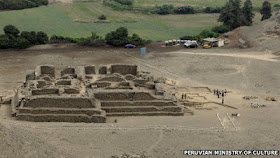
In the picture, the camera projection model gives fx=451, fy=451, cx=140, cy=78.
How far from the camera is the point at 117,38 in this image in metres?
72.1

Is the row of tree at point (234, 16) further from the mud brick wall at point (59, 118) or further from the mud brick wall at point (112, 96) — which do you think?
the mud brick wall at point (59, 118)

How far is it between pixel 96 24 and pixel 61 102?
52.8 m

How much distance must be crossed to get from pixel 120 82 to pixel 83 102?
6662 millimetres

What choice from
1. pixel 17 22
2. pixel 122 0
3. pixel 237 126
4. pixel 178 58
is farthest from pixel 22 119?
pixel 122 0

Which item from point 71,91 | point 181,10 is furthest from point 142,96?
point 181,10

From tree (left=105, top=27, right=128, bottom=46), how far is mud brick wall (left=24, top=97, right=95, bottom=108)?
33672 mm

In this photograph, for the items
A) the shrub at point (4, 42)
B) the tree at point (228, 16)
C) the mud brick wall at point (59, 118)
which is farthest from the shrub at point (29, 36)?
the tree at point (228, 16)

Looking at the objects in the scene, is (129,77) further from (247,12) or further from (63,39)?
(247,12)

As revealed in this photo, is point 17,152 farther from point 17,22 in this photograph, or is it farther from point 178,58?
point 17,22

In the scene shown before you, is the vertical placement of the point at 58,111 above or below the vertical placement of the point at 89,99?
below

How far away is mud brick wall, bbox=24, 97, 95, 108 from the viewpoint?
127 feet

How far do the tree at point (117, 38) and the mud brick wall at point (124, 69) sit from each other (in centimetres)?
2134

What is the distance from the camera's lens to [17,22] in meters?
86.6

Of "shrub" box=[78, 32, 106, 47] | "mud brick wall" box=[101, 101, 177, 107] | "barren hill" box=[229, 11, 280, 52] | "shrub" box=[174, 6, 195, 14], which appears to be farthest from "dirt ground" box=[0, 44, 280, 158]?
"shrub" box=[174, 6, 195, 14]
